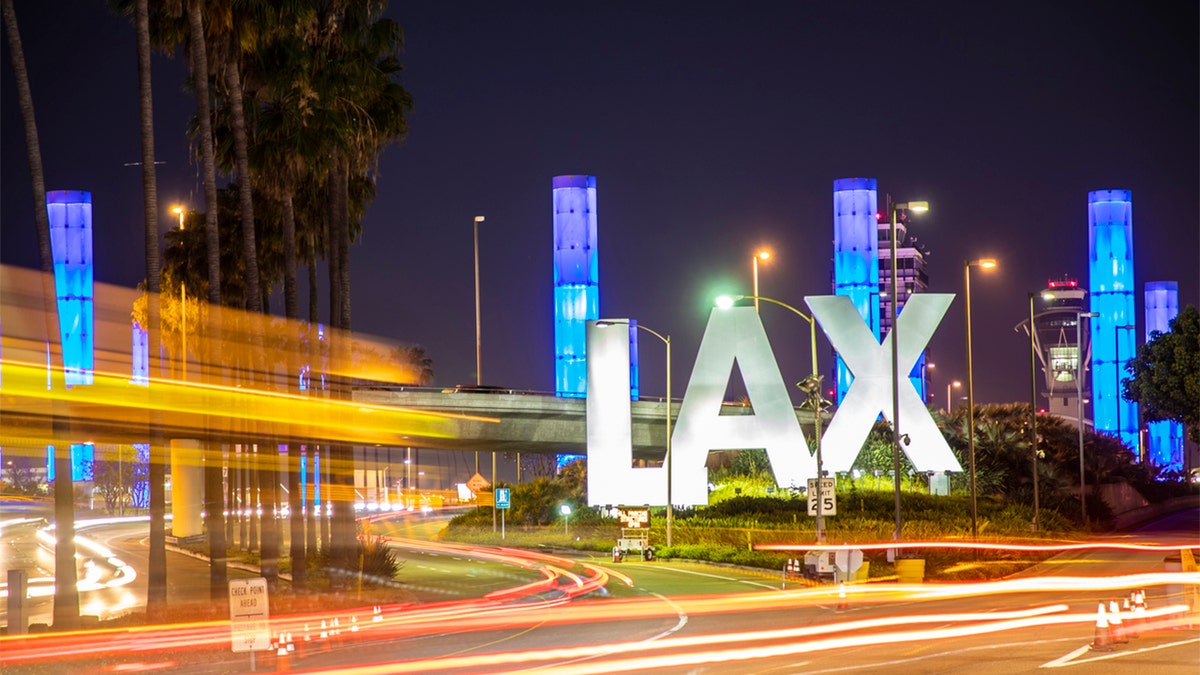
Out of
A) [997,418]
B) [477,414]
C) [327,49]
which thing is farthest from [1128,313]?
[327,49]

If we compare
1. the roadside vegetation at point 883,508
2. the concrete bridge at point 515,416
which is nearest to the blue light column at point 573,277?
the roadside vegetation at point 883,508

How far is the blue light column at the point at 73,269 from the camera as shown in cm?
9319

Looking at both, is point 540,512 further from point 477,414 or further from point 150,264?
point 150,264

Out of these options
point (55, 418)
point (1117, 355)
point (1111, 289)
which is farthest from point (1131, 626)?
point (1117, 355)

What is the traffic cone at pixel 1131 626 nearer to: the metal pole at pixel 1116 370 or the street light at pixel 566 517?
the street light at pixel 566 517

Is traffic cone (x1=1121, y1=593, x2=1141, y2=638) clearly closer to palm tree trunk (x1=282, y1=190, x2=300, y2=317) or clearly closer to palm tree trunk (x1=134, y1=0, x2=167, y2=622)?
palm tree trunk (x1=134, y1=0, x2=167, y2=622)

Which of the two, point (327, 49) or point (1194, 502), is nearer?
point (327, 49)

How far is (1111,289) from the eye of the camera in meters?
98.4

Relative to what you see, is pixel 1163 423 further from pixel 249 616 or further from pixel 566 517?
pixel 249 616

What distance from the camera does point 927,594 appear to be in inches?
1270

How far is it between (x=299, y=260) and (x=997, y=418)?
36.5 metres

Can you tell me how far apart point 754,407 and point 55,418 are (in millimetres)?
33878

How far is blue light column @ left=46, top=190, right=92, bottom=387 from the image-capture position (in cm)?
9319

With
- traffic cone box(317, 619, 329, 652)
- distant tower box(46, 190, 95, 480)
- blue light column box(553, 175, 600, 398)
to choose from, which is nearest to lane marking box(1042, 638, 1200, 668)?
traffic cone box(317, 619, 329, 652)
